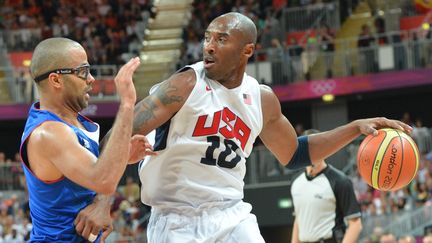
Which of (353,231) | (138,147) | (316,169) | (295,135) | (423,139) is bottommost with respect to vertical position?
(423,139)

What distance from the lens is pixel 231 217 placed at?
5.79 metres

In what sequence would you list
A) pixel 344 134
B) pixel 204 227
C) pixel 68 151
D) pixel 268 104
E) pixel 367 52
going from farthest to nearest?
pixel 367 52
pixel 344 134
pixel 268 104
pixel 204 227
pixel 68 151

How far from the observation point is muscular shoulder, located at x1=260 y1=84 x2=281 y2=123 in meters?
6.33

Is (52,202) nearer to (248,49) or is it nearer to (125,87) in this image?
(125,87)

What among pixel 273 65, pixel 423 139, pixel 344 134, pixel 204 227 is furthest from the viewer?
pixel 273 65

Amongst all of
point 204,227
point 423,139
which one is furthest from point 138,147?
point 423,139

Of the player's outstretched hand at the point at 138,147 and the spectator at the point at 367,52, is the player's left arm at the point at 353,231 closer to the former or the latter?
the player's outstretched hand at the point at 138,147

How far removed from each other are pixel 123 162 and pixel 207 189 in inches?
52.6

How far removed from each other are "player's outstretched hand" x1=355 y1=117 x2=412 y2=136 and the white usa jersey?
→ 43.1 inches

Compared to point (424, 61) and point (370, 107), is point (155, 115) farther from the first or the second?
point (370, 107)

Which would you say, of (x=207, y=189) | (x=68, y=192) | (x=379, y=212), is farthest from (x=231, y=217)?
(x=379, y=212)

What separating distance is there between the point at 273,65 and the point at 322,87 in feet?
5.33

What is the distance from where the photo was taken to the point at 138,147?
16.6 feet

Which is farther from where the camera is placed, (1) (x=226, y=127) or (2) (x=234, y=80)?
(2) (x=234, y=80)
